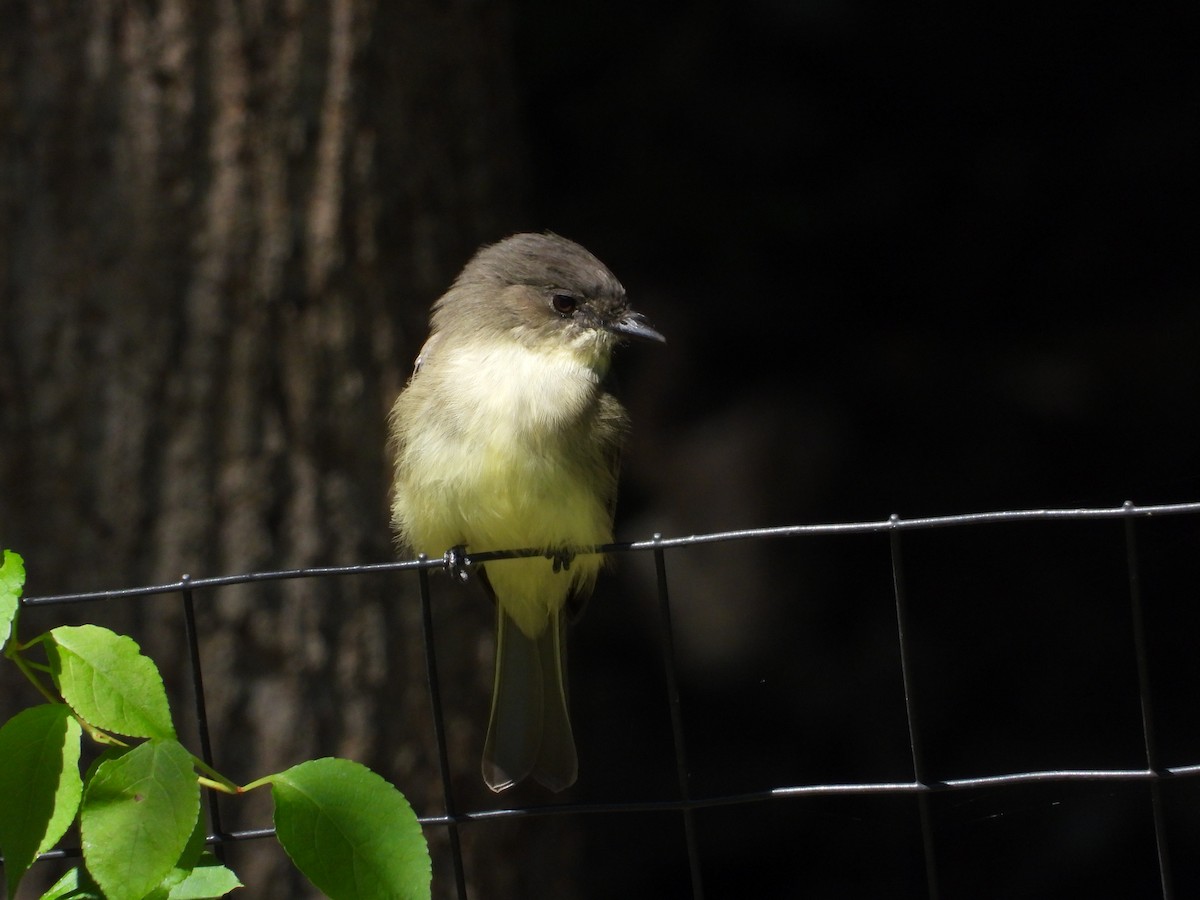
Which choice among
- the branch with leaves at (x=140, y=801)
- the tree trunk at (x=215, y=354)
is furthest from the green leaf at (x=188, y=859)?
the tree trunk at (x=215, y=354)

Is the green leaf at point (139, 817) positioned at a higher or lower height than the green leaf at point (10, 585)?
lower

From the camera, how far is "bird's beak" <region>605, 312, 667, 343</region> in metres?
3.25

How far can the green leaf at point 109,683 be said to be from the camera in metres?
1.70

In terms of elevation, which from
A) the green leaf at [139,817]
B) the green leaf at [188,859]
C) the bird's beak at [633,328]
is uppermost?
the bird's beak at [633,328]

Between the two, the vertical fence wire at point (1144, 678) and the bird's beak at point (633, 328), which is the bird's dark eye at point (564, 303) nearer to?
the bird's beak at point (633, 328)

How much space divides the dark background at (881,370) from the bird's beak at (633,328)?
5.68ft

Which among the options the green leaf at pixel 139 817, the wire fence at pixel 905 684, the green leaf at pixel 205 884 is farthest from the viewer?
the wire fence at pixel 905 684

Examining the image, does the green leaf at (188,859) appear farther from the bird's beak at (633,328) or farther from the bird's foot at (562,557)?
the bird's beak at (633,328)

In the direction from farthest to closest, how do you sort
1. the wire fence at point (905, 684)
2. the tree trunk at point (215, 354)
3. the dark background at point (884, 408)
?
the dark background at point (884, 408)
the tree trunk at point (215, 354)
the wire fence at point (905, 684)

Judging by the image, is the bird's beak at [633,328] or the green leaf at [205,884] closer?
the green leaf at [205,884]

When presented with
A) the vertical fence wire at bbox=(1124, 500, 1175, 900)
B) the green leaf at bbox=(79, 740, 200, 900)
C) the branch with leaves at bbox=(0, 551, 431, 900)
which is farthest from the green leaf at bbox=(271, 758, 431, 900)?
the vertical fence wire at bbox=(1124, 500, 1175, 900)

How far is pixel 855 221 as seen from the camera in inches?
200

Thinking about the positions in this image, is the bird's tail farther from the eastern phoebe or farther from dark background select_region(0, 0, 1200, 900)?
dark background select_region(0, 0, 1200, 900)

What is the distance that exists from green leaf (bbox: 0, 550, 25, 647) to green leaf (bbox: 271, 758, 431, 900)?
1.12 ft
